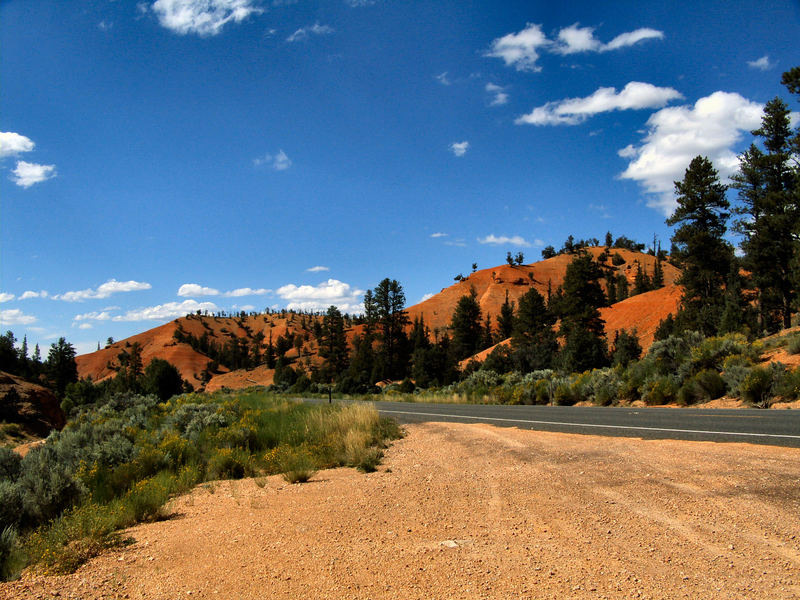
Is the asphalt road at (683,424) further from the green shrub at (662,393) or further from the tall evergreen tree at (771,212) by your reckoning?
the tall evergreen tree at (771,212)

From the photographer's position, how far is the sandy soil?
13.0 ft

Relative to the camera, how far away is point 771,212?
38.6m

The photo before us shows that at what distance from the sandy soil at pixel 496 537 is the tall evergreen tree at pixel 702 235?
3690 cm

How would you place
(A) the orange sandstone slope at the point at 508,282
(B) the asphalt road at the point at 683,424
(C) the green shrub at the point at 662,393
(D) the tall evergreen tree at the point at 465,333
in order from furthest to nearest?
(A) the orange sandstone slope at the point at 508,282, (D) the tall evergreen tree at the point at 465,333, (C) the green shrub at the point at 662,393, (B) the asphalt road at the point at 683,424

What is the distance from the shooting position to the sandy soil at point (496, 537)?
3.97m

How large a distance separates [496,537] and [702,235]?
41406mm

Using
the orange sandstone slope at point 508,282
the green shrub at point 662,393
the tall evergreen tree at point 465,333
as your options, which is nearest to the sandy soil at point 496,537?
the green shrub at point 662,393

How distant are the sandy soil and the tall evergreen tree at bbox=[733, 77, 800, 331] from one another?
37.6 metres

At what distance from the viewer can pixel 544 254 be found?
497 feet

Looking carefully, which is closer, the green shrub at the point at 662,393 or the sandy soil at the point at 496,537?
the sandy soil at the point at 496,537

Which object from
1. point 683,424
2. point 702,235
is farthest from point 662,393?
point 702,235

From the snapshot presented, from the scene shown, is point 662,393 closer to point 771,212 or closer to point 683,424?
point 683,424

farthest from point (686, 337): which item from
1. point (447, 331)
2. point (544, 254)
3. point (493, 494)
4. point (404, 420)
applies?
point (544, 254)

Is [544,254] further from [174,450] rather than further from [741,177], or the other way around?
[174,450]
